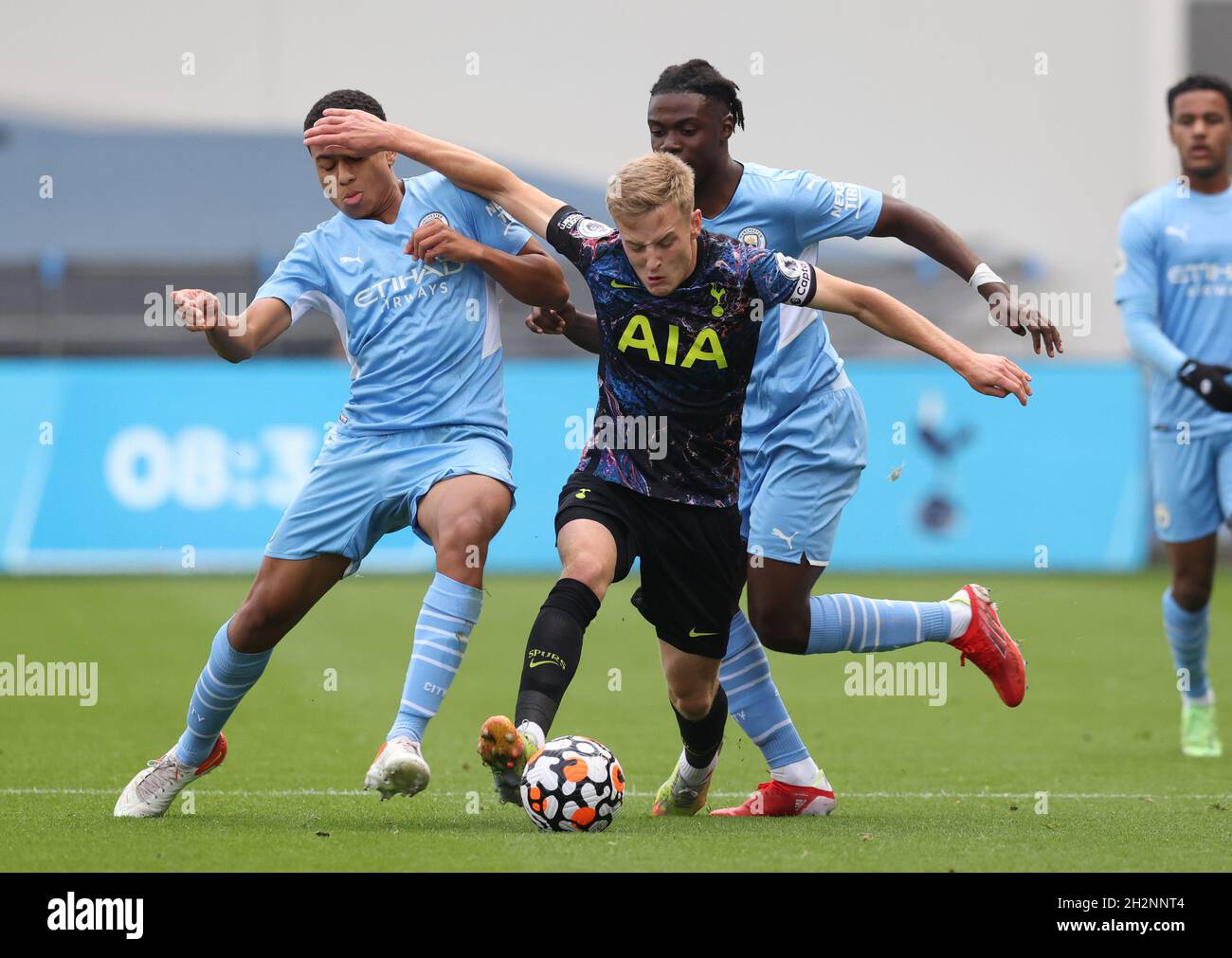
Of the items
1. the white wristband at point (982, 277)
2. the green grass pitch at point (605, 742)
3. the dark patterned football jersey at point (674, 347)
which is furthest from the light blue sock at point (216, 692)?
the white wristband at point (982, 277)

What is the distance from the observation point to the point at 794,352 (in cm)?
609

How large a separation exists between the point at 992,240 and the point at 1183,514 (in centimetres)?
1354

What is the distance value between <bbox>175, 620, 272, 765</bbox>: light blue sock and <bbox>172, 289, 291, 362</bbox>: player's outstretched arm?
2.75 ft

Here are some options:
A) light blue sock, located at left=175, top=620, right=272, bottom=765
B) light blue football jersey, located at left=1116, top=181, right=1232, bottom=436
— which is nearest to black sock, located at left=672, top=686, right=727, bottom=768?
light blue sock, located at left=175, top=620, right=272, bottom=765

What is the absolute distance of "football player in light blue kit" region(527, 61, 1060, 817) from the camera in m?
5.83

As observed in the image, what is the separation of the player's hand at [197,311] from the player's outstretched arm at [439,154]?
57cm

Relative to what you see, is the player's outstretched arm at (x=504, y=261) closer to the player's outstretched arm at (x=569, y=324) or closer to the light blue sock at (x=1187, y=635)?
the player's outstretched arm at (x=569, y=324)

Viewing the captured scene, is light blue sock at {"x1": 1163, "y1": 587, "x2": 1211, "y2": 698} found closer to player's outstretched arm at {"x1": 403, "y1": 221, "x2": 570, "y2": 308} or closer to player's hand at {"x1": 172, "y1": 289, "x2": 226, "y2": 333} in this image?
player's outstretched arm at {"x1": 403, "y1": 221, "x2": 570, "y2": 308}

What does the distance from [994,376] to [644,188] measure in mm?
1089

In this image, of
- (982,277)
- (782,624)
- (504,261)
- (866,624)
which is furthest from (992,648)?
(504,261)

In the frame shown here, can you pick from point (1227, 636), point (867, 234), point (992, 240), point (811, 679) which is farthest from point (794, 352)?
point (992, 240)

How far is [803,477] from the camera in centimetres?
604

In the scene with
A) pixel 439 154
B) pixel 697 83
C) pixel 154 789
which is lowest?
pixel 154 789

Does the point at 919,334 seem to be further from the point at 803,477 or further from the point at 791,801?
the point at 791,801
